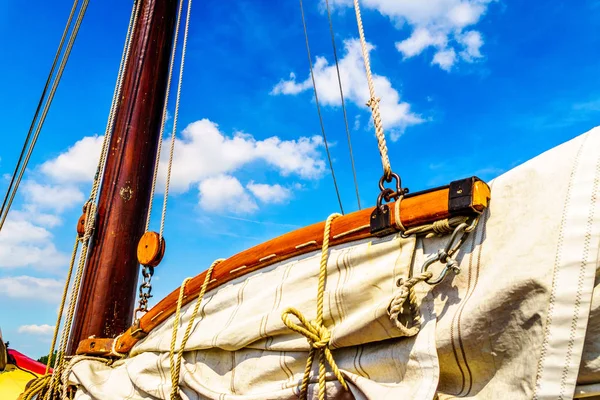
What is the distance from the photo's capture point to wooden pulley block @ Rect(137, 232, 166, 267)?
2.83 m

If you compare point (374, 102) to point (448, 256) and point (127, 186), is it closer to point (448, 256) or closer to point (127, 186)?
point (448, 256)

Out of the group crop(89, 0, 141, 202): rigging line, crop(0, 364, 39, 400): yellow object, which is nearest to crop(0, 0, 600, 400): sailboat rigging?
crop(89, 0, 141, 202): rigging line

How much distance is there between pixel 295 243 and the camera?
1.70 meters

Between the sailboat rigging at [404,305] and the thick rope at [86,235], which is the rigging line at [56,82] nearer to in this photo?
the thick rope at [86,235]

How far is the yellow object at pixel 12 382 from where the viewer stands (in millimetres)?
3939

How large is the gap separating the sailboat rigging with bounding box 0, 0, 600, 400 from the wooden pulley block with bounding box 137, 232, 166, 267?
0.61m

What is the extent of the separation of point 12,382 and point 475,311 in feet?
13.9

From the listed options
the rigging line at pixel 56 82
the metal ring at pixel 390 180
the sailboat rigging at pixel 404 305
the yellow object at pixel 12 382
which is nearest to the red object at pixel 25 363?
the yellow object at pixel 12 382

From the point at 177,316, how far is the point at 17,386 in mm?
2912

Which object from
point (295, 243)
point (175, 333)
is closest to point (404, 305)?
point (295, 243)

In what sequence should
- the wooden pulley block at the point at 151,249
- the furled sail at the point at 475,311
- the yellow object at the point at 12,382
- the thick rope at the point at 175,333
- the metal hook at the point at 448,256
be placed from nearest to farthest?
1. the furled sail at the point at 475,311
2. the metal hook at the point at 448,256
3. the thick rope at the point at 175,333
4. the wooden pulley block at the point at 151,249
5. the yellow object at the point at 12,382

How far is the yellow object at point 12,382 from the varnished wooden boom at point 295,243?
6.28 feet

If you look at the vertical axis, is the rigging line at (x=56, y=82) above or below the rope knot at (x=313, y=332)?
above

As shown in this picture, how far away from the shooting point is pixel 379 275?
136 cm
